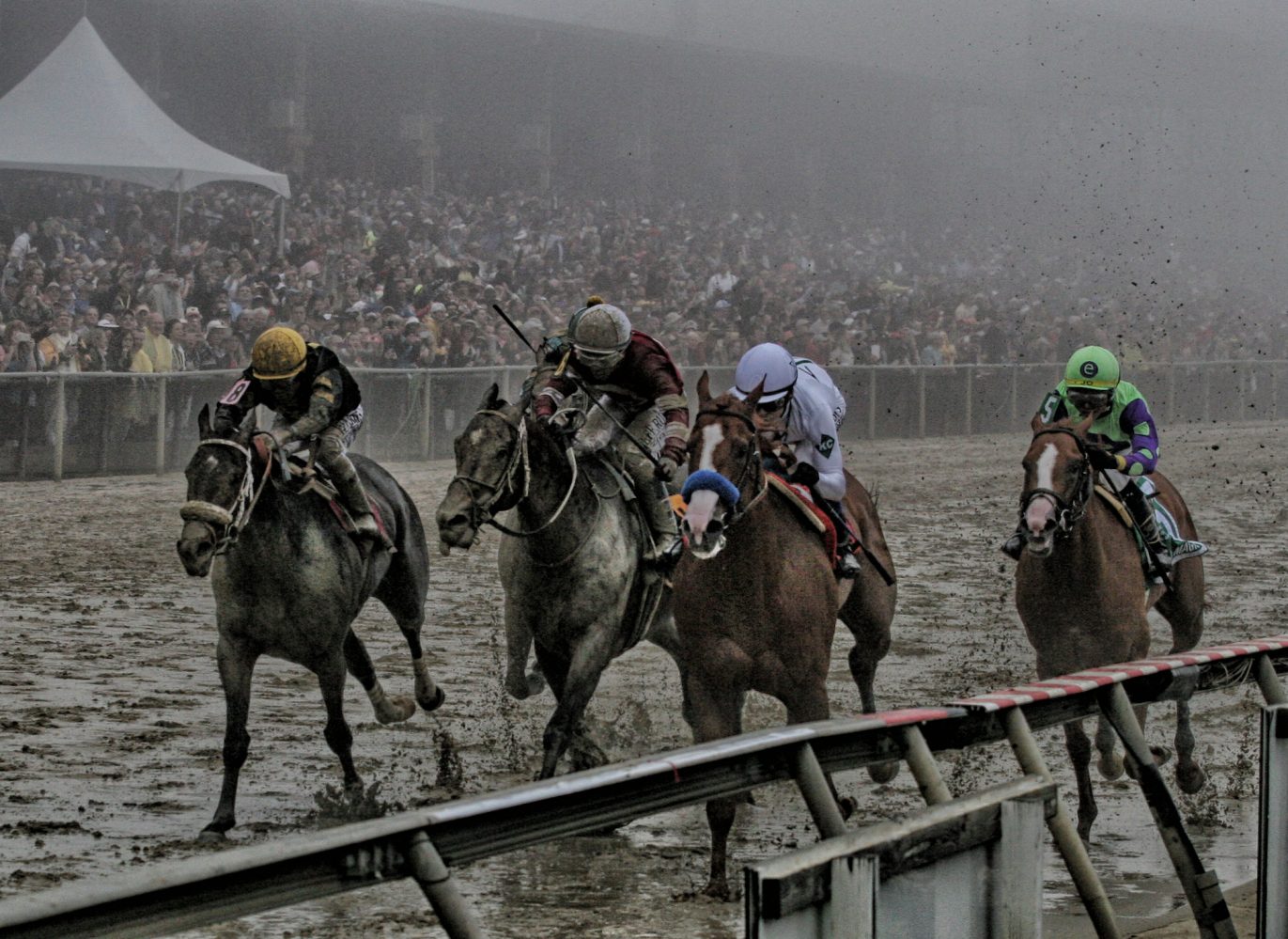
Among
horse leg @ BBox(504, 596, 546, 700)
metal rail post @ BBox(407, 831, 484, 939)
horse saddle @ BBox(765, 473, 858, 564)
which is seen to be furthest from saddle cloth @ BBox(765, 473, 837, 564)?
metal rail post @ BBox(407, 831, 484, 939)

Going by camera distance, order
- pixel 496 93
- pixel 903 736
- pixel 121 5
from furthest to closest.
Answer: pixel 496 93, pixel 121 5, pixel 903 736

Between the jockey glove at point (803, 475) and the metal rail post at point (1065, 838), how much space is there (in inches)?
121

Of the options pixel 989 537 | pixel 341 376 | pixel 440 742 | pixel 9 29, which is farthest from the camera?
pixel 9 29

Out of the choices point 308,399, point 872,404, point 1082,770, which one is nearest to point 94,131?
point 872,404

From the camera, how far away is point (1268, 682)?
4746mm

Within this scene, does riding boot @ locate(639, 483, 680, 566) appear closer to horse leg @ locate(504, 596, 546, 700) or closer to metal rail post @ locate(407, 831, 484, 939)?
horse leg @ locate(504, 596, 546, 700)

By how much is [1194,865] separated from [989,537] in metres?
12.5

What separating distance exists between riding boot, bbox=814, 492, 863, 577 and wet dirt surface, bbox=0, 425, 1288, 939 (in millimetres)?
934

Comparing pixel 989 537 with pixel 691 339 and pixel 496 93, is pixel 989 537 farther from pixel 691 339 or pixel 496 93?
pixel 496 93

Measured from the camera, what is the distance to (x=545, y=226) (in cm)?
2697

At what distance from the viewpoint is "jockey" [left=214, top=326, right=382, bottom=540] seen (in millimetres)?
7328

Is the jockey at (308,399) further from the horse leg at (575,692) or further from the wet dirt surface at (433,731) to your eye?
the wet dirt surface at (433,731)

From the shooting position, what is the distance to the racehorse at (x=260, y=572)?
6.78 meters

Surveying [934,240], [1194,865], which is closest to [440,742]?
[1194,865]
